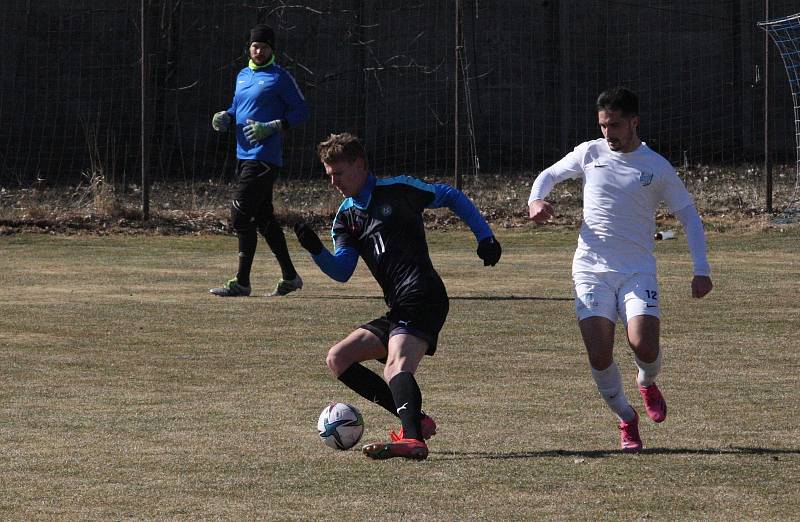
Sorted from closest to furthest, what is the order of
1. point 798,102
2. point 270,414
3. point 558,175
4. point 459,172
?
1. point 558,175
2. point 270,414
3. point 459,172
4. point 798,102

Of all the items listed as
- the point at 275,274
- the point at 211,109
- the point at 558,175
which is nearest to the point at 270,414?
the point at 558,175

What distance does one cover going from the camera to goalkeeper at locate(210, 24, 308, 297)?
42.8ft

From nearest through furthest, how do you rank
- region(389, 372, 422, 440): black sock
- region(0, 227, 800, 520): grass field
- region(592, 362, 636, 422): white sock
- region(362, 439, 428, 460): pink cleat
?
region(0, 227, 800, 520): grass field < region(362, 439, 428, 460): pink cleat < region(389, 372, 422, 440): black sock < region(592, 362, 636, 422): white sock

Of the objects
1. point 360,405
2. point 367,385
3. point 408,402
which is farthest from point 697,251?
point 360,405

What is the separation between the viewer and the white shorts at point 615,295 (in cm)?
717

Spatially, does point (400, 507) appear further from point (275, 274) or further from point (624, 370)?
point (275, 274)

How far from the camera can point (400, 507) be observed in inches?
233

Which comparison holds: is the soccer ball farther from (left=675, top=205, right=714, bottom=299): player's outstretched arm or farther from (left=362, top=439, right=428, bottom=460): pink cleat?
(left=675, top=205, right=714, bottom=299): player's outstretched arm

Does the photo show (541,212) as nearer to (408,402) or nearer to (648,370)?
(648,370)

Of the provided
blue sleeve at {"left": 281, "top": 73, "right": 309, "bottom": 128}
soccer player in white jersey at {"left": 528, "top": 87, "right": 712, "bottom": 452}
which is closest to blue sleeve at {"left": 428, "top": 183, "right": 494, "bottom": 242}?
soccer player in white jersey at {"left": 528, "top": 87, "right": 712, "bottom": 452}

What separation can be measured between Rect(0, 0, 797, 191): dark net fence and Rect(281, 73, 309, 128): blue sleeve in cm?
1064

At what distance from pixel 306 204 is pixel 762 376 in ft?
39.4

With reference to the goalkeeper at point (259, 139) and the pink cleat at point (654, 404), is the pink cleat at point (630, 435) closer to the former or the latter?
the pink cleat at point (654, 404)

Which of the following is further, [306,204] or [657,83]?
[657,83]
